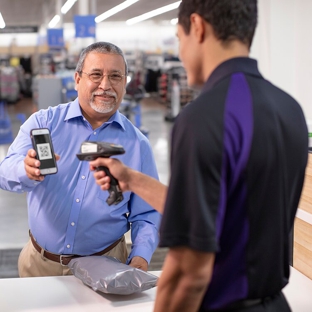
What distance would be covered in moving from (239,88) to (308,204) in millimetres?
1411

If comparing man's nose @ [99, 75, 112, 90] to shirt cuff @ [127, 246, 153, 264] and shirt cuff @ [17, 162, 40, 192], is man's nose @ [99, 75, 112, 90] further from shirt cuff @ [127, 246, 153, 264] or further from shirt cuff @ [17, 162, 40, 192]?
shirt cuff @ [127, 246, 153, 264]

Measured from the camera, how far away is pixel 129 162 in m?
2.55

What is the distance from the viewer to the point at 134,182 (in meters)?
1.47

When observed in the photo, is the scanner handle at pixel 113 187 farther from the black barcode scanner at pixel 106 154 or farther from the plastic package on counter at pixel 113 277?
the plastic package on counter at pixel 113 277

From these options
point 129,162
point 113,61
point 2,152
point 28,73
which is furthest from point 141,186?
point 28,73

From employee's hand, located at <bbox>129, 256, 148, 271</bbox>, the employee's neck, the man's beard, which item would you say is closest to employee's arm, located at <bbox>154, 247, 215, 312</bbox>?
the employee's neck

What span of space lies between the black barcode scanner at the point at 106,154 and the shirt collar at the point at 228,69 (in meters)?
0.43

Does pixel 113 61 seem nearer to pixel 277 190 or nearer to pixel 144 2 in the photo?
pixel 277 190

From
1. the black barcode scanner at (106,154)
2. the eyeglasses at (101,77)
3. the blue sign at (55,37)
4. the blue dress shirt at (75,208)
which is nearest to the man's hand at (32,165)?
the blue dress shirt at (75,208)

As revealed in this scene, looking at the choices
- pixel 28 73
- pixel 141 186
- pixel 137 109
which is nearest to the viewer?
pixel 141 186

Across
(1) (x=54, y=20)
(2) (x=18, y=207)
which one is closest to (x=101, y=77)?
(2) (x=18, y=207)

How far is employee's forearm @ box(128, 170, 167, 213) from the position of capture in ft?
4.70

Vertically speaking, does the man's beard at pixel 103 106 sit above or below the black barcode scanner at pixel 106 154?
above

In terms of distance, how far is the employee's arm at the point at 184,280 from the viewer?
111 centimetres
